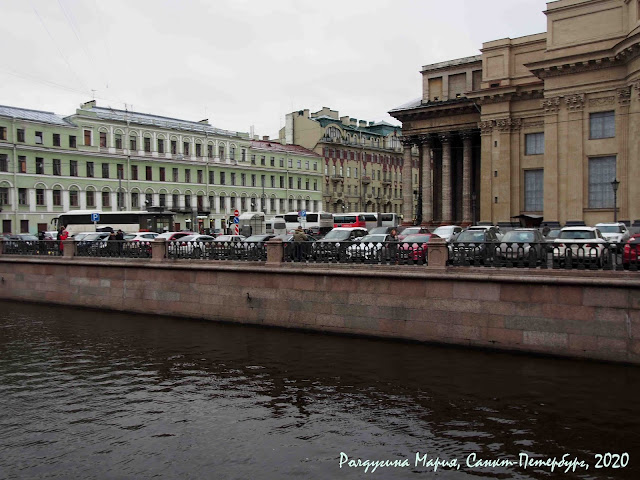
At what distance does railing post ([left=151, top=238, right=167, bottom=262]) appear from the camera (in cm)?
1989

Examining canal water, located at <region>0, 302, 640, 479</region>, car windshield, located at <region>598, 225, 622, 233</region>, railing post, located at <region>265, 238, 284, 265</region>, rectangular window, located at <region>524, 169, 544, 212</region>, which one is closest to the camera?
canal water, located at <region>0, 302, 640, 479</region>

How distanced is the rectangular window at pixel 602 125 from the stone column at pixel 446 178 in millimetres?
15607

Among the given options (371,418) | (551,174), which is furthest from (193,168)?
(371,418)

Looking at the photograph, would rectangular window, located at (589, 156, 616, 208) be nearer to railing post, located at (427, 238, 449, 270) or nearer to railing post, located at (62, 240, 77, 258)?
railing post, located at (427, 238, 449, 270)

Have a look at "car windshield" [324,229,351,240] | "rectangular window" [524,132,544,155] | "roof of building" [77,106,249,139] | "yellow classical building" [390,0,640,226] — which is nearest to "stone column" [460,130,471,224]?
"yellow classical building" [390,0,640,226]

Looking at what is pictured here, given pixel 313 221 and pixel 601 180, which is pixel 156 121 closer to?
pixel 313 221

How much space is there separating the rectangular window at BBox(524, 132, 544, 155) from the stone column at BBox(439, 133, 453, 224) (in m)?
8.36

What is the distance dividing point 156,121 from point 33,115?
1196 centimetres

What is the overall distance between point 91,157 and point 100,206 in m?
4.73

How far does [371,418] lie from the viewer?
10289 mm

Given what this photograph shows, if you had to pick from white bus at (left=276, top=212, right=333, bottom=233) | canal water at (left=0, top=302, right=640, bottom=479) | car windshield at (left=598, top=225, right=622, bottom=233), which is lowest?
canal water at (left=0, top=302, right=640, bottom=479)

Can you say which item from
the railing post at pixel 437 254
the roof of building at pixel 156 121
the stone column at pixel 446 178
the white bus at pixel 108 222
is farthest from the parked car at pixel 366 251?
the roof of building at pixel 156 121

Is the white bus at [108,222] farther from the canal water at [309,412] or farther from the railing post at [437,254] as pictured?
the railing post at [437,254]

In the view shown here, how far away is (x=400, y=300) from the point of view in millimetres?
15109
